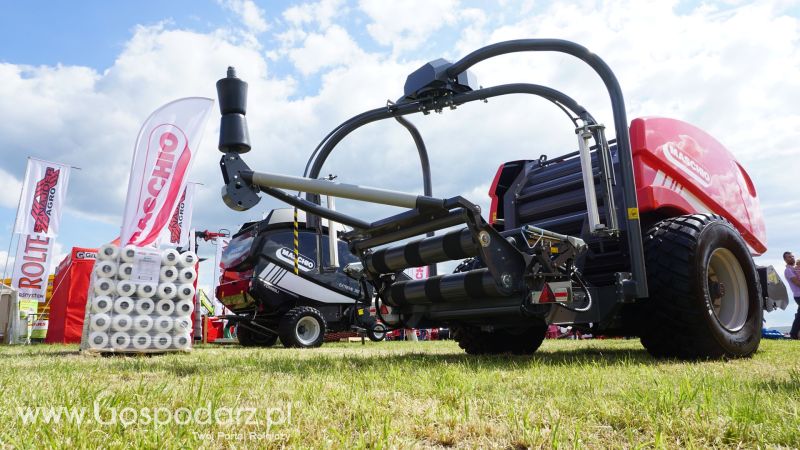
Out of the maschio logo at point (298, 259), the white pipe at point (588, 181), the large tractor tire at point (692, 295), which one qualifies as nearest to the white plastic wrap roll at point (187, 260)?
the maschio logo at point (298, 259)

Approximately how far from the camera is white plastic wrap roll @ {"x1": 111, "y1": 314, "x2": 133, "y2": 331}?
6.73 meters

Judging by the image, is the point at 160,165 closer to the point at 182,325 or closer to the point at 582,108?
the point at 182,325

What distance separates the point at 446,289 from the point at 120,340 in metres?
4.37

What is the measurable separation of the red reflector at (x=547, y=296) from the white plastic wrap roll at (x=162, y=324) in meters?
4.90

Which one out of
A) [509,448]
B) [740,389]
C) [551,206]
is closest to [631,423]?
[509,448]

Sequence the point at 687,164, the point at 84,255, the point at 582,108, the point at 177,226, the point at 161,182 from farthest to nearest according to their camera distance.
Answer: the point at 177,226, the point at 84,255, the point at 161,182, the point at 687,164, the point at 582,108

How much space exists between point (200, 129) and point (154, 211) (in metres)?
1.41

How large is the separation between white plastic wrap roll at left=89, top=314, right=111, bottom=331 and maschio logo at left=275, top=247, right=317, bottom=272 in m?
3.48

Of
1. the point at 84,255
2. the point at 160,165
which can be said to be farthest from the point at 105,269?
the point at 84,255

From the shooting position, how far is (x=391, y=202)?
155 inches

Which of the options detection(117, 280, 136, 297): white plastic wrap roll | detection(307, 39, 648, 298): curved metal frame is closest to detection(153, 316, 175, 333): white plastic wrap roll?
detection(117, 280, 136, 297): white plastic wrap roll

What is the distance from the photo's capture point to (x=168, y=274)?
7.13 metres

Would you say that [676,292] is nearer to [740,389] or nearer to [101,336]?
[740,389]

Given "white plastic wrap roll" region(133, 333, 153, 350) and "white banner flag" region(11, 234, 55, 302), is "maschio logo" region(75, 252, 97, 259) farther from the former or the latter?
"white plastic wrap roll" region(133, 333, 153, 350)
